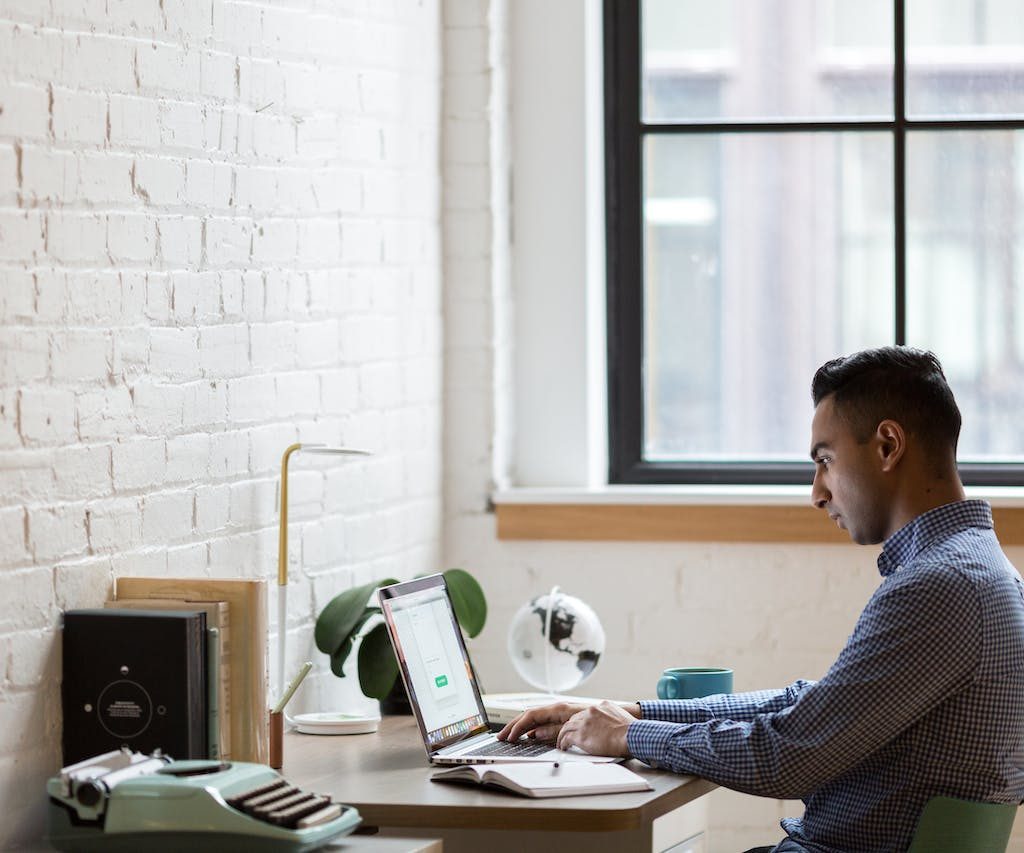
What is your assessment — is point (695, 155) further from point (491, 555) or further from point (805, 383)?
point (491, 555)

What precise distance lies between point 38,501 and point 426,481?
4.68 ft

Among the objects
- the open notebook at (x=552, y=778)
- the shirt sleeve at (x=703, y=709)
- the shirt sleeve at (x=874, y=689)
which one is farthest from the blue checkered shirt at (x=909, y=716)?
the shirt sleeve at (x=703, y=709)

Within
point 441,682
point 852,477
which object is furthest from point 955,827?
point 441,682

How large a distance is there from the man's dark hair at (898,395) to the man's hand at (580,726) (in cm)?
56

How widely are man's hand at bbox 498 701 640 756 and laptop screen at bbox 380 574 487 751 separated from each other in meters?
0.08

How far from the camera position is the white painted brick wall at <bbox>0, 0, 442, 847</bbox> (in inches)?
84.3

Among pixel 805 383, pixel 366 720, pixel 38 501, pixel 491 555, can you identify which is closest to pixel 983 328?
pixel 805 383

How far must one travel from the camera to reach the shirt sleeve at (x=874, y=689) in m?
2.16

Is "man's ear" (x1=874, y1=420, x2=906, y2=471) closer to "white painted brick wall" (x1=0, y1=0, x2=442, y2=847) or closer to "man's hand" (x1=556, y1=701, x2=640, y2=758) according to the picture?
"man's hand" (x1=556, y1=701, x2=640, y2=758)

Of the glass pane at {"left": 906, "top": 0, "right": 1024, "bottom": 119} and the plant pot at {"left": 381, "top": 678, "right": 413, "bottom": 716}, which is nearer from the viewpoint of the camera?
the plant pot at {"left": 381, "top": 678, "right": 413, "bottom": 716}

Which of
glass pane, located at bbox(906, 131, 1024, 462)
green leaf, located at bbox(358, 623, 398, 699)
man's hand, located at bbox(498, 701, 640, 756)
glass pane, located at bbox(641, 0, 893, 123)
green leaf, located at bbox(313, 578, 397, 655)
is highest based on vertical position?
glass pane, located at bbox(641, 0, 893, 123)

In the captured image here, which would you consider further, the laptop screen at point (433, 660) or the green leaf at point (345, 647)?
the green leaf at point (345, 647)

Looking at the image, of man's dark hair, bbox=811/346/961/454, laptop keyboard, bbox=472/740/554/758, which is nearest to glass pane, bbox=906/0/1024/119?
man's dark hair, bbox=811/346/961/454

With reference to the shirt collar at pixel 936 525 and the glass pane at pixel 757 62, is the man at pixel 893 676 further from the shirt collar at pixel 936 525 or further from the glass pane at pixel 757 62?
the glass pane at pixel 757 62
